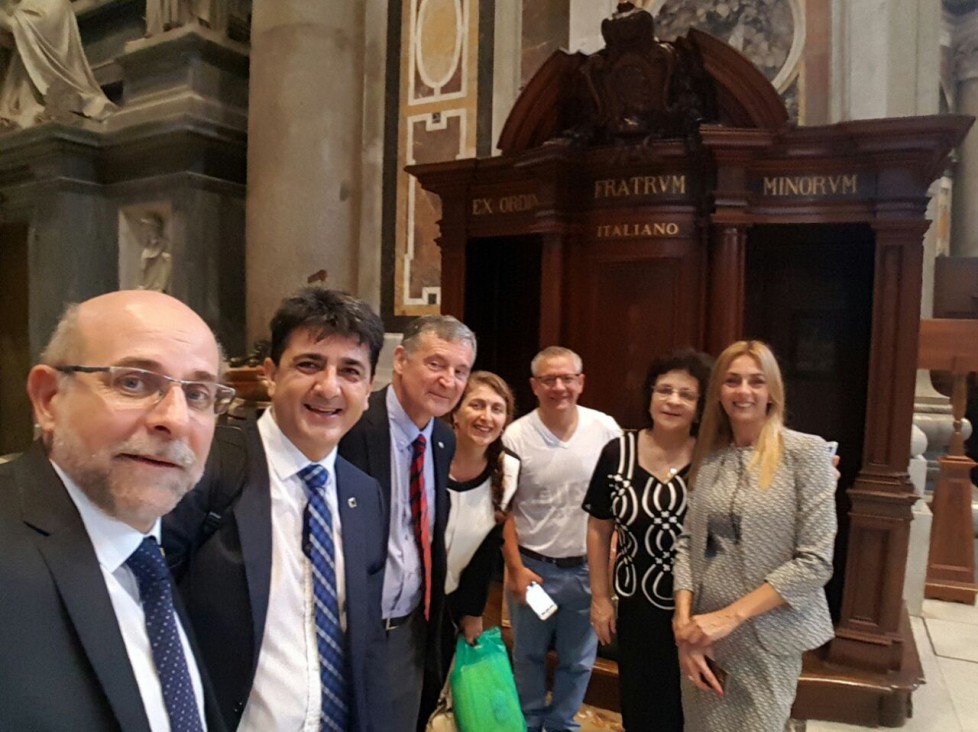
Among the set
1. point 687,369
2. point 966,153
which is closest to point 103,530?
point 687,369

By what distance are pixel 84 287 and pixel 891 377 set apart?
727cm

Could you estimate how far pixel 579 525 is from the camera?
2809 mm

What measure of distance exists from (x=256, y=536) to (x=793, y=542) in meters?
1.41

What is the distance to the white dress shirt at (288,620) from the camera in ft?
4.69

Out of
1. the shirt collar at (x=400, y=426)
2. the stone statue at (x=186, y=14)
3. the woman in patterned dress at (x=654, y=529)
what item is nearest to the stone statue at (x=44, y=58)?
the stone statue at (x=186, y=14)

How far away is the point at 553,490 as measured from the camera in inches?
110

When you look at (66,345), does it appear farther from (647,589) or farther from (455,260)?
(455,260)

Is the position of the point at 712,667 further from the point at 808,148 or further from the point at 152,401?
the point at 808,148

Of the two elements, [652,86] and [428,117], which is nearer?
[652,86]

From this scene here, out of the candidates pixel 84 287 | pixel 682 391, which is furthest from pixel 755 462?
pixel 84 287

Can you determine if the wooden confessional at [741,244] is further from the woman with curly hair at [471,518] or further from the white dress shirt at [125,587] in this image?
the white dress shirt at [125,587]

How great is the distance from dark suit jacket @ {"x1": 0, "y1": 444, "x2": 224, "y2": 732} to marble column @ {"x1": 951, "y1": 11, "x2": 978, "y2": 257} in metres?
8.05

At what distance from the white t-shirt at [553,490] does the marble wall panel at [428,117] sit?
11.2 ft

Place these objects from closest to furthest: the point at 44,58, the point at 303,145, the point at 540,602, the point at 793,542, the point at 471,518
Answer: the point at 793,542 → the point at 471,518 → the point at 540,602 → the point at 303,145 → the point at 44,58
